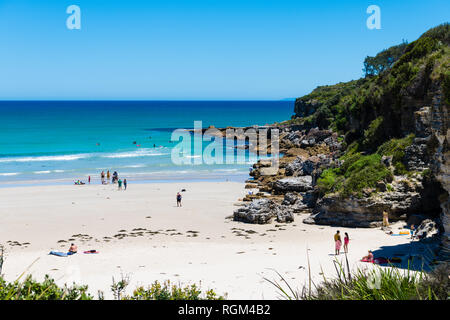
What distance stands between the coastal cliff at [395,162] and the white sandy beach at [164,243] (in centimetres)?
104

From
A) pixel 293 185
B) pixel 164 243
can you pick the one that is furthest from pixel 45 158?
pixel 164 243

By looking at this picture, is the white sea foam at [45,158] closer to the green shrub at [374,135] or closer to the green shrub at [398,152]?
the green shrub at [374,135]

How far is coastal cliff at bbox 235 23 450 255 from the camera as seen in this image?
11.4 metres

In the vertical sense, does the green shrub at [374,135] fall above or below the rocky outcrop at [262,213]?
above

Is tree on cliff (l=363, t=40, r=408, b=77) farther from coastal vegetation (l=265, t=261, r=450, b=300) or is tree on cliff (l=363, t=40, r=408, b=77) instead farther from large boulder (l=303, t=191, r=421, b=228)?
coastal vegetation (l=265, t=261, r=450, b=300)

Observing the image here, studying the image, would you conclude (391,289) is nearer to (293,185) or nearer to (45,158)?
(293,185)

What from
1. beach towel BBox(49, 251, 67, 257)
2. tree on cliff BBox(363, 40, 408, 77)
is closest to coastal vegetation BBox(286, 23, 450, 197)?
beach towel BBox(49, 251, 67, 257)

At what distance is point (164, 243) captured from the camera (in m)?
17.0

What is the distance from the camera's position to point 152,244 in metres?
16.9

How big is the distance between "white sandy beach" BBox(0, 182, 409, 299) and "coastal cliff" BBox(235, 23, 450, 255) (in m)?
1.04

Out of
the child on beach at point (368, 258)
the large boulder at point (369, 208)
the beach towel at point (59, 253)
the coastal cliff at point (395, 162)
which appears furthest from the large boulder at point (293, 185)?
the beach towel at point (59, 253)

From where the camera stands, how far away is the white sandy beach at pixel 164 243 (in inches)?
488
